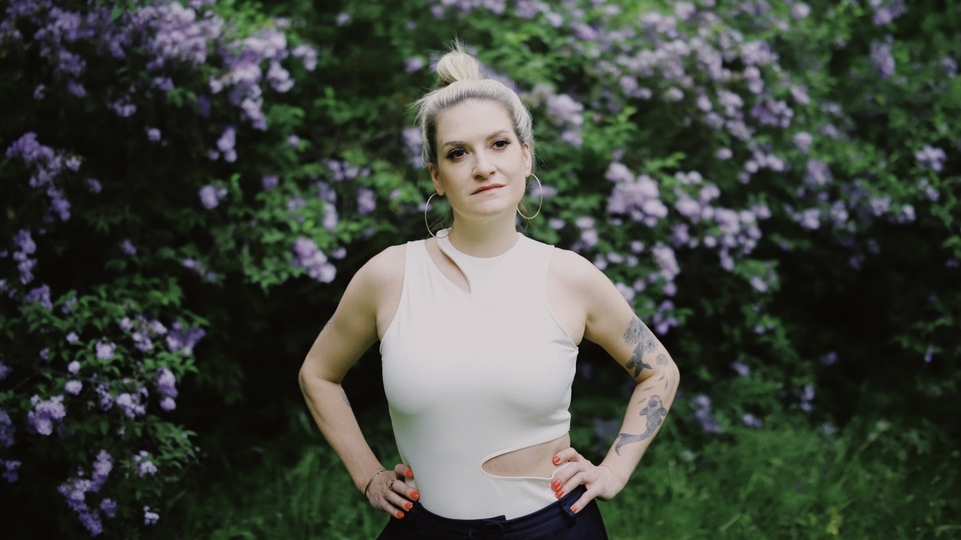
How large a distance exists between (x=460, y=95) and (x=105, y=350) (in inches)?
73.3

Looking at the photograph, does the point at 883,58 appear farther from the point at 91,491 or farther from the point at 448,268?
the point at 91,491

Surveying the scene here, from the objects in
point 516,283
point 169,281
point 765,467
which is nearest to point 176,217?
point 169,281

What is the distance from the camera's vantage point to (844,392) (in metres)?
5.43

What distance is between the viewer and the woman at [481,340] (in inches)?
75.9

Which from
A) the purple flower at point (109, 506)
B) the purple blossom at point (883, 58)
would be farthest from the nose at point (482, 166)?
the purple blossom at point (883, 58)

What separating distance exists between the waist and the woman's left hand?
29 mm

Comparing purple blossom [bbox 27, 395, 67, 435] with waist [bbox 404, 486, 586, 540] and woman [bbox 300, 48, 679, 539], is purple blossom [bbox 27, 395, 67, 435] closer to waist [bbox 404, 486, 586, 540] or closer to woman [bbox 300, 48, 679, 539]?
woman [bbox 300, 48, 679, 539]

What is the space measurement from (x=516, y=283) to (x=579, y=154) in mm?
2476

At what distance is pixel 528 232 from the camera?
4.00 meters

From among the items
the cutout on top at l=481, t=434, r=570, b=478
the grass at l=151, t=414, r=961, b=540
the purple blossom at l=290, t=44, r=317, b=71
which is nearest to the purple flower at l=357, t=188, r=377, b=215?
the purple blossom at l=290, t=44, r=317, b=71

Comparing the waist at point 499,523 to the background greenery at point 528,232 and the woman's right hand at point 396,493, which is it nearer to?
the woman's right hand at point 396,493

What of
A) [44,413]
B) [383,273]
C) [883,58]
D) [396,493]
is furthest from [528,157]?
[883,58]

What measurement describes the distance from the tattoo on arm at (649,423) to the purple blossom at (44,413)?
1.97 meters

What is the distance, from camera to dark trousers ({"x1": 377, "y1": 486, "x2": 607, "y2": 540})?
196 cm
